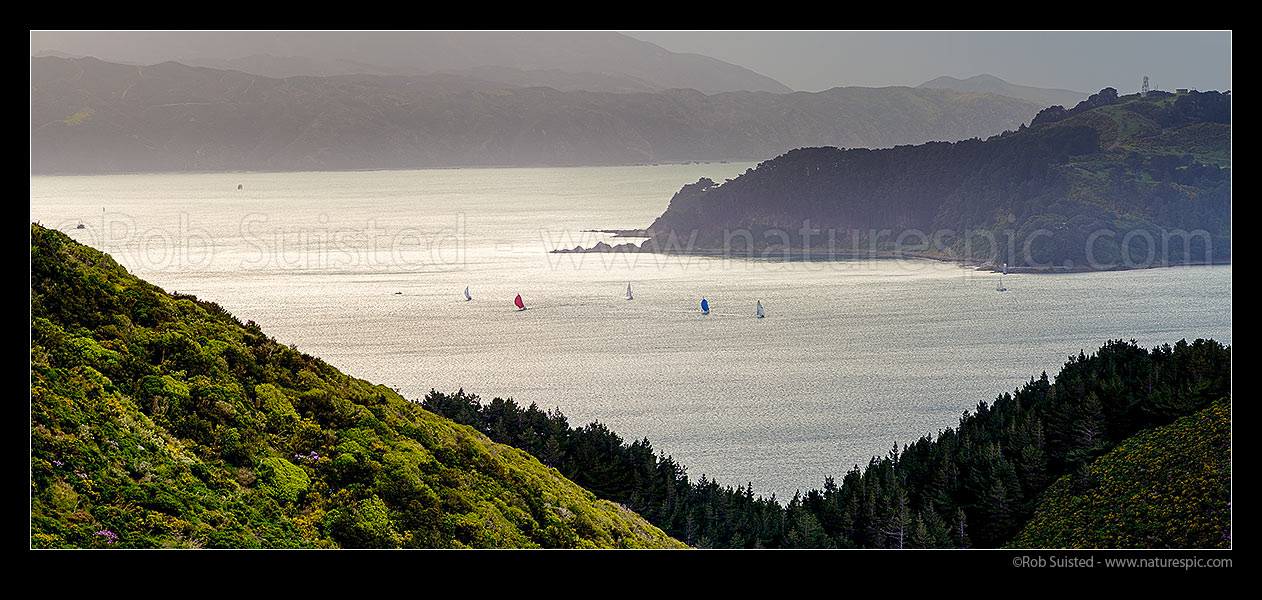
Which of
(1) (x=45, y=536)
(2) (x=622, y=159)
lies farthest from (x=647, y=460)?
(2) (x=622, y=159)

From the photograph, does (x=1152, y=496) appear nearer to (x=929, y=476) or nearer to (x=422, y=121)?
(x=929, y=476)

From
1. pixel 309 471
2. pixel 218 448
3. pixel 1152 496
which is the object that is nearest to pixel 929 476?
pixel 1152 496

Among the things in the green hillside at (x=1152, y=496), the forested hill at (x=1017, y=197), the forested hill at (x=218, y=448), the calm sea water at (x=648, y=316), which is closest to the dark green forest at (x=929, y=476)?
the green hillside at (x=1152, y=496)

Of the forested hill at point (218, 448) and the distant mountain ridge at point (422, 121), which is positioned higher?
the distant mountain ridge at point (422, 121)

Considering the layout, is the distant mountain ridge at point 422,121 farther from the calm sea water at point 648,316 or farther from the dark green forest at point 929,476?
the dark green forest at point 929,476

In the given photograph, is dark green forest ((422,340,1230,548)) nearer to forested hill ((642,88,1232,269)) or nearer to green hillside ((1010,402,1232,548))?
green hillside ((1010,402,1232,548))

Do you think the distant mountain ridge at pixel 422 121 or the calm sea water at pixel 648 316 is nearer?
the calm sea water at pixel 648 316

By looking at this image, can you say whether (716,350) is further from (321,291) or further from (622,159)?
(622,159)
